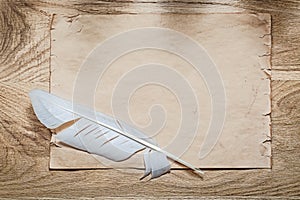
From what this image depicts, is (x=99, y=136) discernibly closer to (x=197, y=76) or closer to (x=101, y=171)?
(x=101, y=171)

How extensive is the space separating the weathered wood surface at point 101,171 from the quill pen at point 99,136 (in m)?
0.02

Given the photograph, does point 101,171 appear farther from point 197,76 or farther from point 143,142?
point 197,76

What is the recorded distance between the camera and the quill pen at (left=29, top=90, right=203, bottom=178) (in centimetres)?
79

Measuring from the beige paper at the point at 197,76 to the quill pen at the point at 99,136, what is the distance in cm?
1

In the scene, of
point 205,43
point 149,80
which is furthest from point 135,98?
point 205,43

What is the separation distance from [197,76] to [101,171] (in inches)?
8.1

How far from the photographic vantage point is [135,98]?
82 centimetres

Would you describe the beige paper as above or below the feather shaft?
above

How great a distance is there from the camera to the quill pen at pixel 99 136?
2.61ft

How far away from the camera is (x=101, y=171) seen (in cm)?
80

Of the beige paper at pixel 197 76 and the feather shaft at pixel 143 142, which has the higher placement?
the beige paper at pixel 197 76

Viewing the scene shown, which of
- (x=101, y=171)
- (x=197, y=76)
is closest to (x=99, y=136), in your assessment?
(x=101, y=171)

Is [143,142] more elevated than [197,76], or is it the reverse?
[197,76]

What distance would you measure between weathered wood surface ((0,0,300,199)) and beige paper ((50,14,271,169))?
0.01 m
